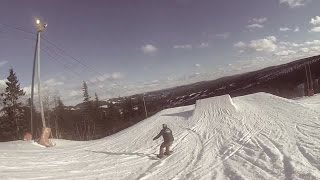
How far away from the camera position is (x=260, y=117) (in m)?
23.8

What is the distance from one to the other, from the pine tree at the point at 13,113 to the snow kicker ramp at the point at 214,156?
38184mm

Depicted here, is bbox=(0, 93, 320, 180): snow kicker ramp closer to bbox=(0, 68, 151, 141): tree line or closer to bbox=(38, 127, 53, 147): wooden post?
bbox=(38, 127, 53, 147): wooden post

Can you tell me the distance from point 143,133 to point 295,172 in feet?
52.7

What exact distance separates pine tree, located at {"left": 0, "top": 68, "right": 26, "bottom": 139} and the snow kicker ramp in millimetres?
38184

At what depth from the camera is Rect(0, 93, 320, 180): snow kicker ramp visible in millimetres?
10948

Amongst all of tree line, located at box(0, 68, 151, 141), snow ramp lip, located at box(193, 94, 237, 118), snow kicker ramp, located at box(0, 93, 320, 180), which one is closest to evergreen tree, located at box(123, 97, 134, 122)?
tree line, located at box(0, 68, 151, 141)

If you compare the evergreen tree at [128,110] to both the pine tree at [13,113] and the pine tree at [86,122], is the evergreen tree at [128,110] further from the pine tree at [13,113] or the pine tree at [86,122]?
the pine tree at [13,113]

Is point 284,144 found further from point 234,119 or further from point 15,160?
point 15,160

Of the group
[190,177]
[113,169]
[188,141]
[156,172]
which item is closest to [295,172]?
[190,177]

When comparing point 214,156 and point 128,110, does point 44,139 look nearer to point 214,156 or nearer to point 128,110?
point 214,156

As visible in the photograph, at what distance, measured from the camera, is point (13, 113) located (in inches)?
2301

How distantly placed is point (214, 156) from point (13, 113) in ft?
173

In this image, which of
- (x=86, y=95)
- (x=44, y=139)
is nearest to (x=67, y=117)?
(x=86, y=95)

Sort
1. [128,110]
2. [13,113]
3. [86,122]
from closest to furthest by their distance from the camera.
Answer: [13,113] → [86,122] → [128,110]
